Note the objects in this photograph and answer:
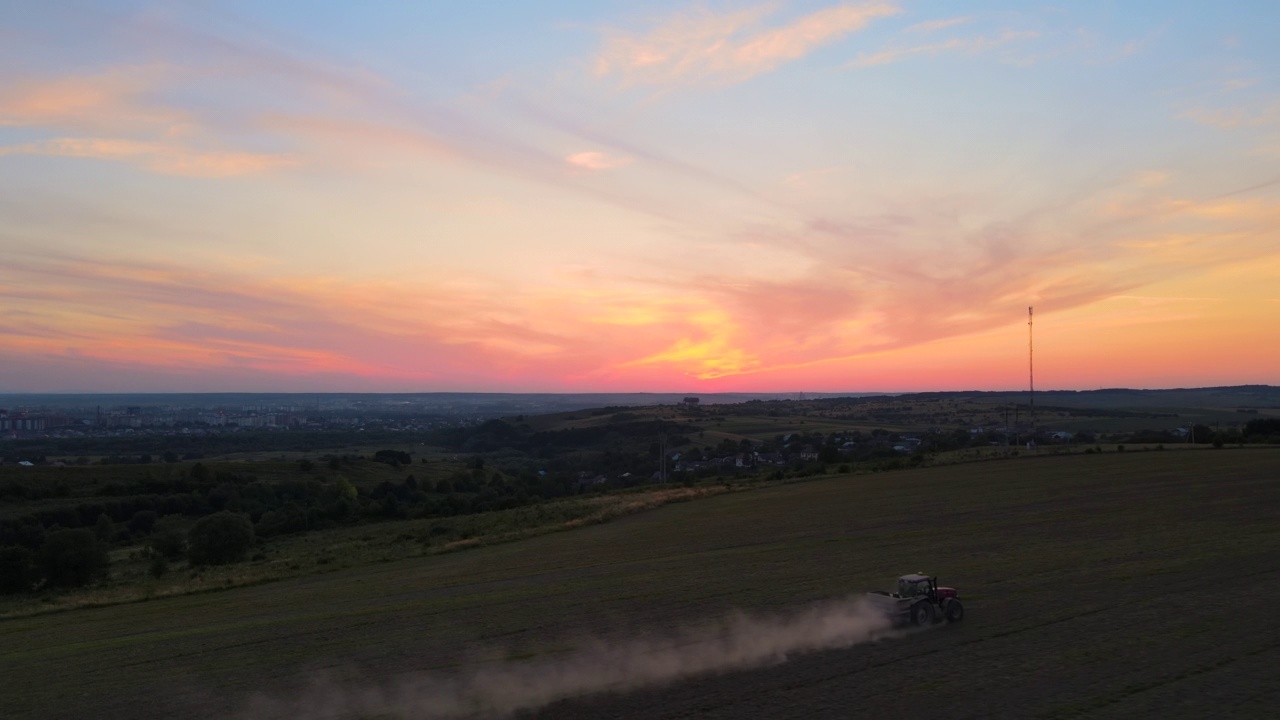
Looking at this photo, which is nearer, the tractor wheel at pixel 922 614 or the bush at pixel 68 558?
the tractor wheel at pixel 922 614

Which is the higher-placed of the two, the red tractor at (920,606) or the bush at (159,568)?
the red tractor at (920,606)

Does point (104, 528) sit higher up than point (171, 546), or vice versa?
point (171, 546)

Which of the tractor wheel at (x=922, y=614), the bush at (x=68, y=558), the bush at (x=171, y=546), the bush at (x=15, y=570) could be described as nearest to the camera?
the tractor wheel at (x=922, y=614)

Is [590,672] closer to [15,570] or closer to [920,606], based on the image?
[920,606]

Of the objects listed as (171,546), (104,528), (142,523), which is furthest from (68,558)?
(142,523)

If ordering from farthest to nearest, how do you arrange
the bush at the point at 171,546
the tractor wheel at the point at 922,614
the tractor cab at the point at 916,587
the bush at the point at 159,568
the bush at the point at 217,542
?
the bush at the point at 171,546 < the bush at the point at 217,542 < the bush at the point at 159,568 < the tractor cab at the point at 916,587 < the tractor wheel at the point at 922,614

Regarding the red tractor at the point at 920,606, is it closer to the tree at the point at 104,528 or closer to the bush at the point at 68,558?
the bush at the point at 68,558

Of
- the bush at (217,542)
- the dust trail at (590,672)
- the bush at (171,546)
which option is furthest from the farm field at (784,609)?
the bush at (171,546)
